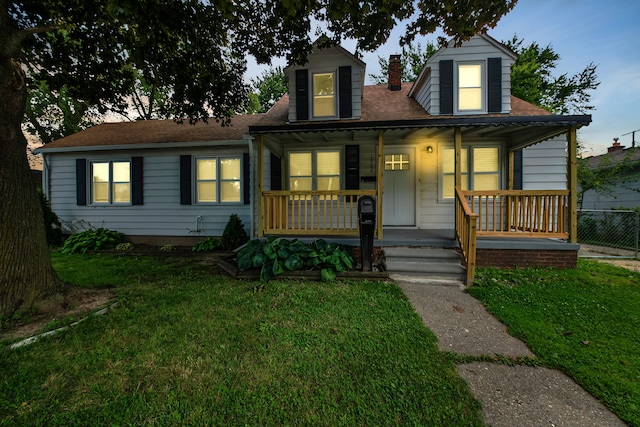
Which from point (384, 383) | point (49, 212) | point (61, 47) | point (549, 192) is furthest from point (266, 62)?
point (49, 212)

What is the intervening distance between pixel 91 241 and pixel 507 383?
9.43 m

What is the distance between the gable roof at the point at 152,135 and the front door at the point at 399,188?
4.10m

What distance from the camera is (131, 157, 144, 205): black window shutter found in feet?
24.7

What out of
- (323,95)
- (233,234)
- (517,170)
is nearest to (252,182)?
(233,234)

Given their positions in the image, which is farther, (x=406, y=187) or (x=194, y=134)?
(x=194, y=134)

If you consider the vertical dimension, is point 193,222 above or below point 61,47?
below

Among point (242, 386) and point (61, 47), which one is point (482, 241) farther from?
point (61, 47)

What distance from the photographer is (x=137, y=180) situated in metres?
7.57

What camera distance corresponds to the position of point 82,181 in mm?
7695

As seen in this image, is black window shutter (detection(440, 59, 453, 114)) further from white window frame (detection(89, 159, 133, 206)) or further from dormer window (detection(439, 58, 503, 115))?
white window frame (detection(89, 159, 133, 206))

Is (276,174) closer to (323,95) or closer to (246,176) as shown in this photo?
(246,176)

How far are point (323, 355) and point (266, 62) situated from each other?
538cm

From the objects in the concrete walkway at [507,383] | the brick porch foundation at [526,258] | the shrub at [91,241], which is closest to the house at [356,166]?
the brick porch foundation at [526,258]

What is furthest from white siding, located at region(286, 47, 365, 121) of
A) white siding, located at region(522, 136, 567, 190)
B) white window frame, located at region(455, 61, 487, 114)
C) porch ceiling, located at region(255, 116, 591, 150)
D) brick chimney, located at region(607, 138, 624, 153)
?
brick chimney, located at region(607, 138, 624, 153)
